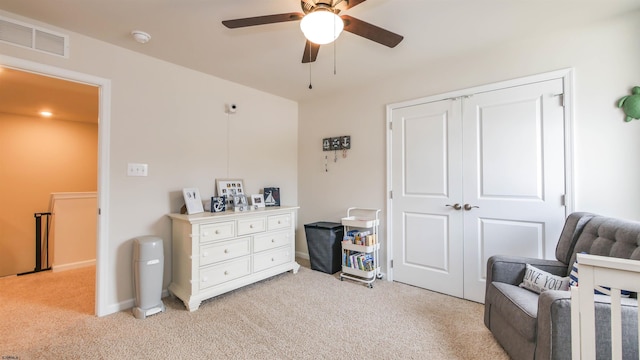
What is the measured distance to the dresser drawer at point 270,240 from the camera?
3.00 metres

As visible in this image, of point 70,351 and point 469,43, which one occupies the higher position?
point 469,43

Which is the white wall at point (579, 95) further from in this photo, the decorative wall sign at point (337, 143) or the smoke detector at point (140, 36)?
the smoke detector at point (140, 36)

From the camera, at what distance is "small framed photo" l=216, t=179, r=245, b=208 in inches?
125

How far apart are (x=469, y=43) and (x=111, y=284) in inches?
150

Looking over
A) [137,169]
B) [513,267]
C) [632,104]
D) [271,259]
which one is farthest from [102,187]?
[632,104]

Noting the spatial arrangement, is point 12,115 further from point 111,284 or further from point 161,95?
point 111,284

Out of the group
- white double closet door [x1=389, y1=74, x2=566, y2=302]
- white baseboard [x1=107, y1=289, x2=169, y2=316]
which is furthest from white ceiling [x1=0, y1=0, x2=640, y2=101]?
white baseboard [x1=107, y1=289, x2=169, y2=316]

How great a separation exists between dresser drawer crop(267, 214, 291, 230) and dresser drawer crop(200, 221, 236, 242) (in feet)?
1.55

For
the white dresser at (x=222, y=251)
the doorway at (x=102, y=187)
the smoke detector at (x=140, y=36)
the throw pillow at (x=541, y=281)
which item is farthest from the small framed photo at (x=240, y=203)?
the throw pillow at (x=541, y=281)

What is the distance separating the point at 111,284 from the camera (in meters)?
2.42

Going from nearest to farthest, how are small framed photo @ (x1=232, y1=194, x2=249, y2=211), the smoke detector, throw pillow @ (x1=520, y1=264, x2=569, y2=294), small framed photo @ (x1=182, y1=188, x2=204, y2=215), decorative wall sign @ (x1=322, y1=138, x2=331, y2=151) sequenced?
throw pillow @ (x1=520, y1=264, x2=569, y2=294) < the smoke detector < small framed photo @ (x1=182, y1=188, x2=204, y2=215) < small framed photo @ (x1=232, y1=194, x2=249, y2=211) < decorative wall sign @ (x1=322, y1=138, x2=331, y2=151)

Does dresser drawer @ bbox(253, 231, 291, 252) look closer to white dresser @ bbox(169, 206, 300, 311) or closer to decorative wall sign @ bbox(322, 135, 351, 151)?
white dresser @ bbox(169, 206, 300, 311)

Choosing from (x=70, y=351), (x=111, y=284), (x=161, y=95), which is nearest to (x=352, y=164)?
(x=161, y=95)

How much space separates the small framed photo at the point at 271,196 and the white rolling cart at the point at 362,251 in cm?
103
